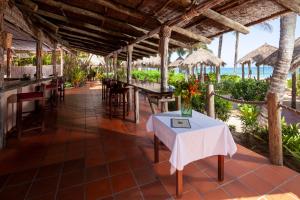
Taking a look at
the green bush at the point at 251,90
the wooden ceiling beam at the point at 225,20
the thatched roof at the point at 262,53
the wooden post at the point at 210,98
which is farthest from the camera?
the thatched roof at the point at 262,53

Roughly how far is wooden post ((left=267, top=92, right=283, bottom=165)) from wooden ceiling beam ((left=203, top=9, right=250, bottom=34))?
177cm

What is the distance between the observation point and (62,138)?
4047 mm

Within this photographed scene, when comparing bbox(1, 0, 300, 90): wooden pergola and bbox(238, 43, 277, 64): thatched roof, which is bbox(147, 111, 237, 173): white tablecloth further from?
bbox(238, 43, 277, 64): thatched roof

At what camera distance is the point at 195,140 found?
6.89 ft

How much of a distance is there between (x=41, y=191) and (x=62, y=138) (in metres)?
1.87

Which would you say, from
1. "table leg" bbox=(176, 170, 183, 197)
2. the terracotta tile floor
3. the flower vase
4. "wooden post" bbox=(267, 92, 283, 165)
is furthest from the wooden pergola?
"table leg" bbox=(176, 170, 183, 197)

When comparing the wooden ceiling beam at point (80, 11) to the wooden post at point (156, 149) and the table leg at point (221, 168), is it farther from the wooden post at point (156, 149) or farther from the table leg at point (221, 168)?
the table leg at point (221, 168)

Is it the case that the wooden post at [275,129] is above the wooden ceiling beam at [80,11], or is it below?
below

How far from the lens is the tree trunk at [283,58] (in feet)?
17.4

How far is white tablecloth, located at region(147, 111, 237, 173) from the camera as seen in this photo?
1.96 meters

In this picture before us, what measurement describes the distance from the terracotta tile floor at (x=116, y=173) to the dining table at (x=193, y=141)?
287mm

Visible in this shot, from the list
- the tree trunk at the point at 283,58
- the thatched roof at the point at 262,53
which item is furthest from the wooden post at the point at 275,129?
the thatched roof at the point at 262,53

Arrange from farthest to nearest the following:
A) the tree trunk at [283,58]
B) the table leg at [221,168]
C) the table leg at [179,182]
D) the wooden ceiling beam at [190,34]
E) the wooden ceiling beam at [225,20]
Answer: the tree trunk at [283,58]
the wooden ceiling beam at [190,34]
the wooden ceiling beam at [225,20]
the table leg at [221,168]
the table leg at [179,182]

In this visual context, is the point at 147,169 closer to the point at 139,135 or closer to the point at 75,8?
the point at 139,135
